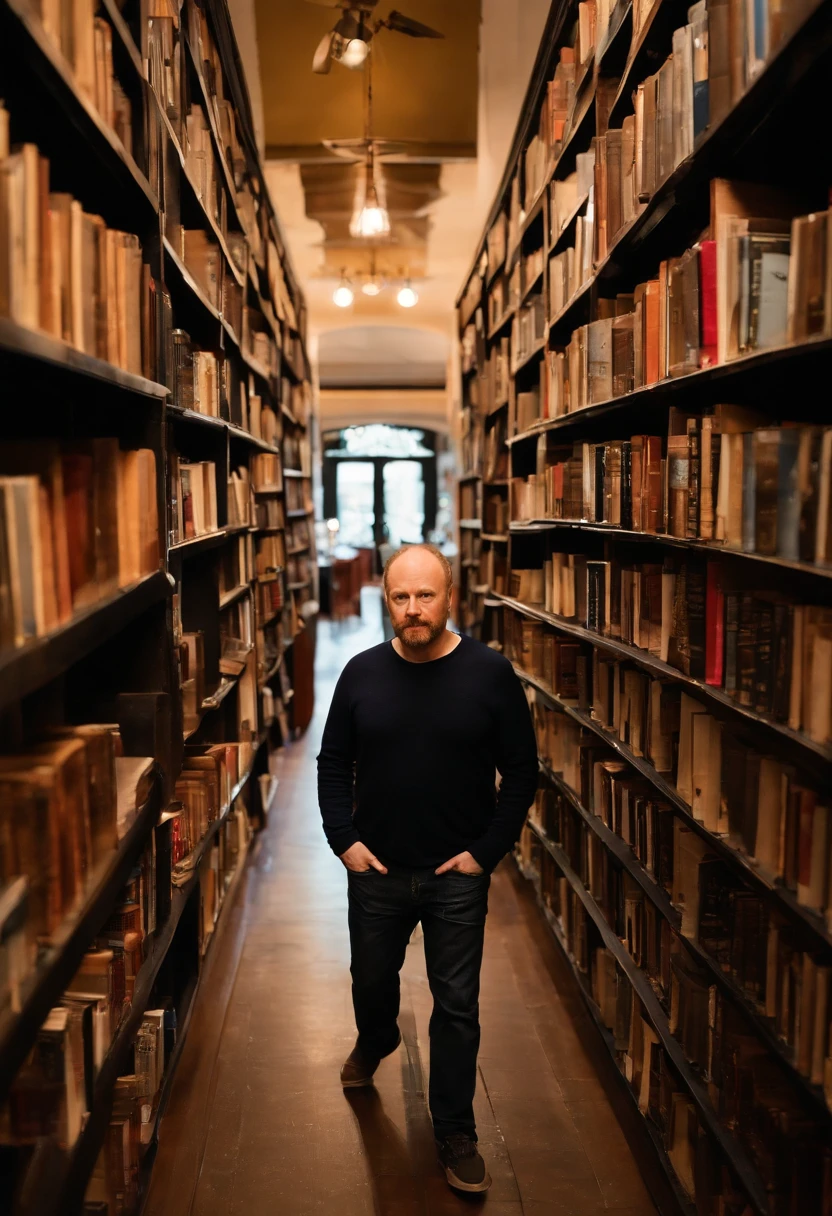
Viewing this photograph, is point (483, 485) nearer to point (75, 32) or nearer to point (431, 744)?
point (431, 744)

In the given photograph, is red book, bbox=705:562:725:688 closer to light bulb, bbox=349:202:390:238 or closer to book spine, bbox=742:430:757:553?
book spine, bbox=742:430:757:553

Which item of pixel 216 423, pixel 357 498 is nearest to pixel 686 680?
pixel 216 423

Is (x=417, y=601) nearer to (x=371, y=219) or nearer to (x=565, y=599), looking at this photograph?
(x=565, y=599)

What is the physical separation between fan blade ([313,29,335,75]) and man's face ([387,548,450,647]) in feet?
11.1

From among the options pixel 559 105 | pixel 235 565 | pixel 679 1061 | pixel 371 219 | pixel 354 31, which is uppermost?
pixel 354 31

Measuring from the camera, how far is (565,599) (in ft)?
12.3

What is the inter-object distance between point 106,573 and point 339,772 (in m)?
0.99

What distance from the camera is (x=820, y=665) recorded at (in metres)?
1.63

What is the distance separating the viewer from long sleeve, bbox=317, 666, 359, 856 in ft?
8.74

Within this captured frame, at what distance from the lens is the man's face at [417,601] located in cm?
253

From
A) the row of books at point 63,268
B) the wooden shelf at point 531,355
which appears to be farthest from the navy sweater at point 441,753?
the wooden shelf at point 531,355

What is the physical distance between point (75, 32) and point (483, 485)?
478 cm

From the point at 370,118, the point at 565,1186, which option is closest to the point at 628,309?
the point at 565,1186

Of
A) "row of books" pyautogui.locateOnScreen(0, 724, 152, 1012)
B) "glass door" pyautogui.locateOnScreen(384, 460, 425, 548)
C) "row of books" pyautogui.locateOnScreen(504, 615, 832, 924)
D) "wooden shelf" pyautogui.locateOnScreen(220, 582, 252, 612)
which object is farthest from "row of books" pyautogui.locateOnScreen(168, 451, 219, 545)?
"glass door" pyautogui.locateOnScreen(384, 460, 425, 548)
